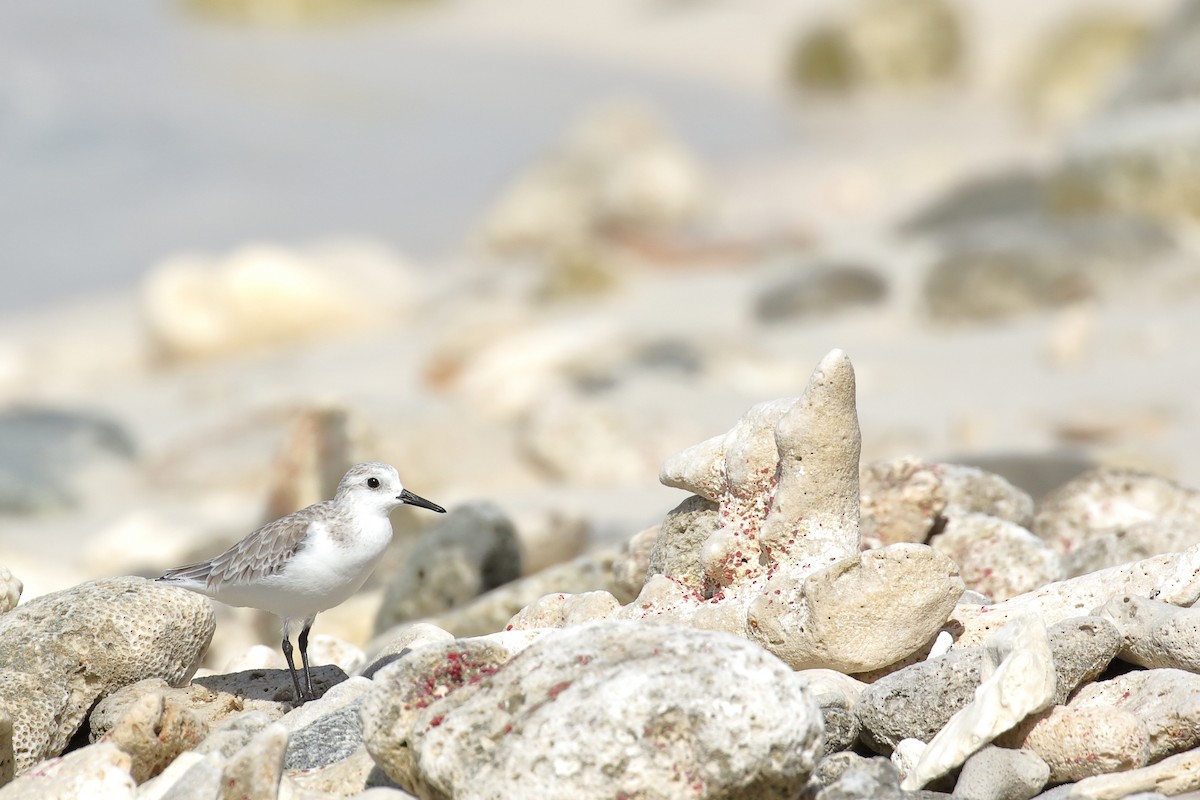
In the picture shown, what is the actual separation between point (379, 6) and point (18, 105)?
10169 millimetres

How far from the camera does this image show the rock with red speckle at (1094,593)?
4.53m

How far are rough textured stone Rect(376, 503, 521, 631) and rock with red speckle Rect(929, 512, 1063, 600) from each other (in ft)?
7.12

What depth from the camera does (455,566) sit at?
673cm

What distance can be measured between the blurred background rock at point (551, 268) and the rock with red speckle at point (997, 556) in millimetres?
1551

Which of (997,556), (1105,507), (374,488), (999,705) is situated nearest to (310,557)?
(374,488)

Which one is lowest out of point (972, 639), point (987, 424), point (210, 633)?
point (987, 424)

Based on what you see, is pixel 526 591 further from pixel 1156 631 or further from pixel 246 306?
pixel 246 306

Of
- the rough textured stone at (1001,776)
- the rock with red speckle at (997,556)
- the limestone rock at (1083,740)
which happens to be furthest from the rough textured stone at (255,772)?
the rock with red speckle at (997,556)

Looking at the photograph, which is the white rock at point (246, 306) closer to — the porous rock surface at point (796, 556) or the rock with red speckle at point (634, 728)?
the porous rock surface at point (796, 556)

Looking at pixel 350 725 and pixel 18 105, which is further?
pixel 18 105

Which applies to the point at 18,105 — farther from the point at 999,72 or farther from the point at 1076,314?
the point at 1076,314

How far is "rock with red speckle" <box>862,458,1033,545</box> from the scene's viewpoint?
17.7ft

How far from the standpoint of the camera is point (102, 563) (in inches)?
382

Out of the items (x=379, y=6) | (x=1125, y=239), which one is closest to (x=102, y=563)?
(x=1125, y=239)
